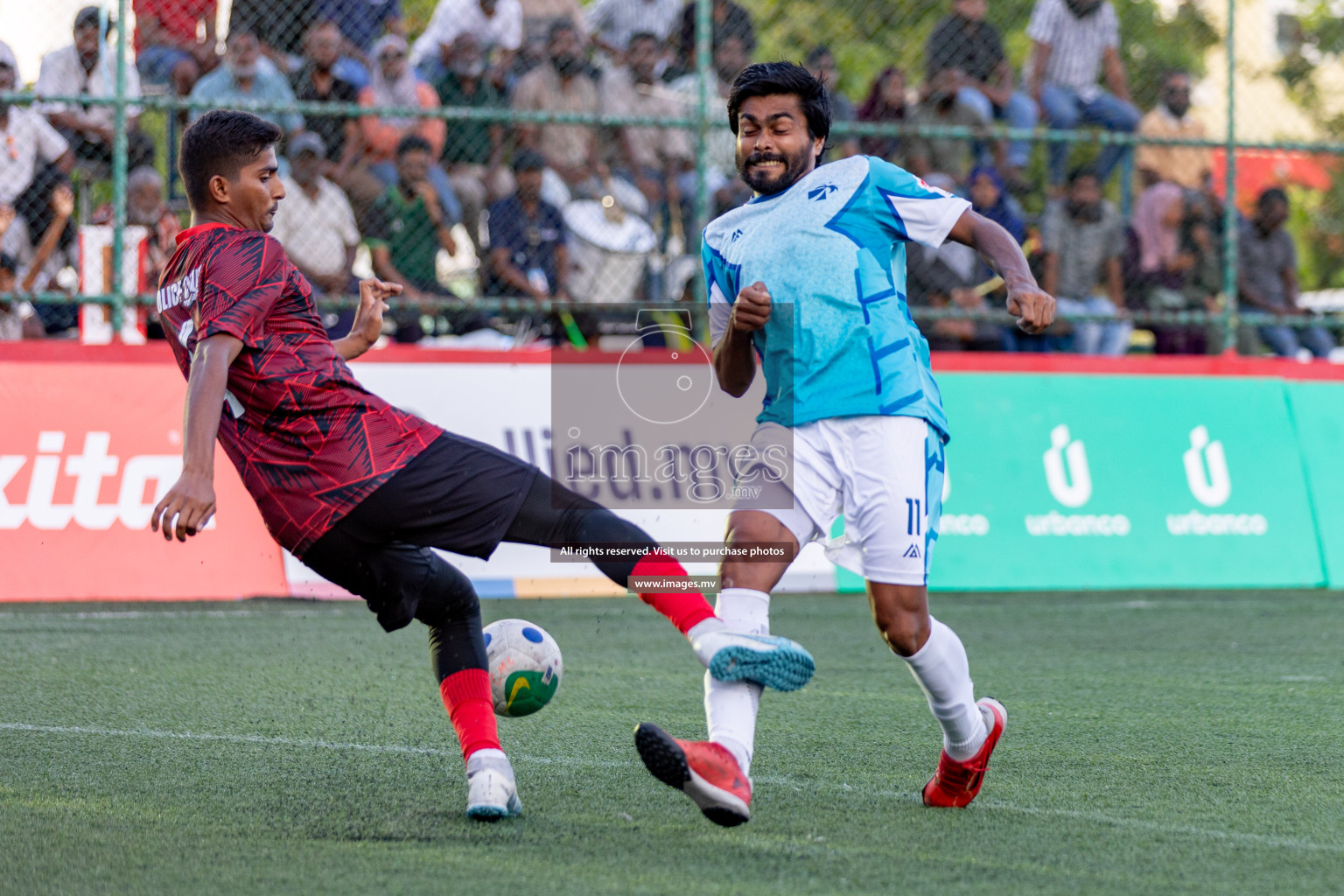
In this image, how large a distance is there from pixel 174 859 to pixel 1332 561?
8.34 metres

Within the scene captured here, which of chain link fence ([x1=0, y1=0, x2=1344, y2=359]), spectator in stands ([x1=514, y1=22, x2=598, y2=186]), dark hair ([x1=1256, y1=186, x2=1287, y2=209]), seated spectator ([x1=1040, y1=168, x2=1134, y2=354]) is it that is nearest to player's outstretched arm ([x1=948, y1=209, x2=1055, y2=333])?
chain link fence ([x1=0, y1=0, x2=1344, y2=359])

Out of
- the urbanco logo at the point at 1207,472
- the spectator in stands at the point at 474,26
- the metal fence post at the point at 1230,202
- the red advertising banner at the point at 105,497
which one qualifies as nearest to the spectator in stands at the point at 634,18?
the spectator in stands at the point at 474,26

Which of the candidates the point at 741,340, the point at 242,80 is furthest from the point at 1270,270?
the point at 741,340

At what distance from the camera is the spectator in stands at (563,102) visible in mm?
10516

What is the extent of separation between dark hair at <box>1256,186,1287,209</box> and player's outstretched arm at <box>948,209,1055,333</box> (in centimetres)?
855

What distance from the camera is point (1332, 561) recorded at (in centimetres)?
1005

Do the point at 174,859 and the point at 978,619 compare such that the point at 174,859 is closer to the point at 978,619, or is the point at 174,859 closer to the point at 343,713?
the point at 343,713

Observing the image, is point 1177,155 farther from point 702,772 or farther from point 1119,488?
point 702,772

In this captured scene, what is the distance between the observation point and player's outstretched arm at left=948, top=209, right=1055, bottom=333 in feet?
12.4

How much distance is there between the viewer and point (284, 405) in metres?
3.91

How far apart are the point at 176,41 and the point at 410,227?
183 cm

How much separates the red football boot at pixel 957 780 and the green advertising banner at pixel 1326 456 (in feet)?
21.9

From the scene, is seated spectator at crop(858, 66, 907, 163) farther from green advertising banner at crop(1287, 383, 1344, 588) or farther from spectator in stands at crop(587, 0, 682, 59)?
green advertising banner at crop(1287, 383, 1344, 588)

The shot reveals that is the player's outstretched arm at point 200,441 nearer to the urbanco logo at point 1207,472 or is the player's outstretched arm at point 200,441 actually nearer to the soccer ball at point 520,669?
the soccer ball at point 520,669
